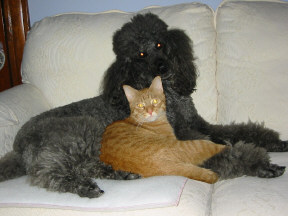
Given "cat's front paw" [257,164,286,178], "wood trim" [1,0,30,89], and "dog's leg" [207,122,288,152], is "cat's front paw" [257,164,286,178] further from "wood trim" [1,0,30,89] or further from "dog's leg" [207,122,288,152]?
"wood trim" [1,0,30,89]

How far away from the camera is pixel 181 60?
6.36 ft

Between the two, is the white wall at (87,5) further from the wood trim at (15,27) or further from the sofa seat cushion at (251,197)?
the sofa seat cushion at (251,197)

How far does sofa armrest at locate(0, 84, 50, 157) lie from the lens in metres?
1.70

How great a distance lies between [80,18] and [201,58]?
3.26 ft

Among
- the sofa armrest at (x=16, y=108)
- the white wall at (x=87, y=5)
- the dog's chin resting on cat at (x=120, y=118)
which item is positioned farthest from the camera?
the white wall at (x=87, y=5)

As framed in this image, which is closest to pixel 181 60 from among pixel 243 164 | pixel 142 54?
pixel 142 54

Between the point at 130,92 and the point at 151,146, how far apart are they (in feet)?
1.49

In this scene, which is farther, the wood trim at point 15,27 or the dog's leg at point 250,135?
the wood trim at point 15,27

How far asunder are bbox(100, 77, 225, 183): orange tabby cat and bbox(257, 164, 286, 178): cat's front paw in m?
0.23

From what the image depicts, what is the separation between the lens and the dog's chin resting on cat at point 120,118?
1.51 m

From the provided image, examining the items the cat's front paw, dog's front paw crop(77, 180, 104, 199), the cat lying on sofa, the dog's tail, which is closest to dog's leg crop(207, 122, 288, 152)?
the cat lying on sofa

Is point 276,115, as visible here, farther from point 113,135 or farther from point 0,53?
point 0,53

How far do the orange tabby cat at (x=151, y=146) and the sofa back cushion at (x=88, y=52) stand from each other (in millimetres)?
412

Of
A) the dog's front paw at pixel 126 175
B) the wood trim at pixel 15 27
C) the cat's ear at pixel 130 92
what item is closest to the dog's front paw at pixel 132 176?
the dog's front paw at pixel 126 175
